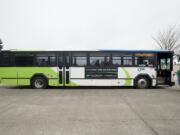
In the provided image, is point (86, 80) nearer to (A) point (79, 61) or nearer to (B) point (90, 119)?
(A) point (79, 61)

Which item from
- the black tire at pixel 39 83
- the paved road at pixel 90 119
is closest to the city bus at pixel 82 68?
the black tire at pixel 39 83

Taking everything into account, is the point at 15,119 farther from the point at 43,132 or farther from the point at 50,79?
the point at 50,79

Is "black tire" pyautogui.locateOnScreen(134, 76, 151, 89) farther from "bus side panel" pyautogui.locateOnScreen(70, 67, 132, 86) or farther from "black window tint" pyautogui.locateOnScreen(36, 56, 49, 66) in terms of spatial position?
"black window tint" pyautogui.locateOnScreen(36, 56, 49, 66)

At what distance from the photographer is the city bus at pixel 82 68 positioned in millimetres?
19562

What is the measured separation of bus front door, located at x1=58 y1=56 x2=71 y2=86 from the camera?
770 inches

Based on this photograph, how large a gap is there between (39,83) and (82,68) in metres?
3.24

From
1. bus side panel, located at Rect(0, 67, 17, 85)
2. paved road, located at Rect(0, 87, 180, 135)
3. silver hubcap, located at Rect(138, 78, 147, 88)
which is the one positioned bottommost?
paved road, located at Rect(0, 87, 180, 135)

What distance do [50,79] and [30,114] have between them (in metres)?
10.2

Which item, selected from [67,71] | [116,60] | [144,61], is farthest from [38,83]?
[144,61]

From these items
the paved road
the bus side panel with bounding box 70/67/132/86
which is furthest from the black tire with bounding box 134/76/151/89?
the paved road

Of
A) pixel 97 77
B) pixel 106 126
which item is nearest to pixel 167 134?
pixel 106 126

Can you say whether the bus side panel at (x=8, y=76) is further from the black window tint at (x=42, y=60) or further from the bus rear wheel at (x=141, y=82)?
the bus rear wheel at (x=141, y=82)

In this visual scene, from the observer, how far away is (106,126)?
7672mm

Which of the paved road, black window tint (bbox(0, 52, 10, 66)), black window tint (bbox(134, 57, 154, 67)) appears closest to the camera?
the paved road
